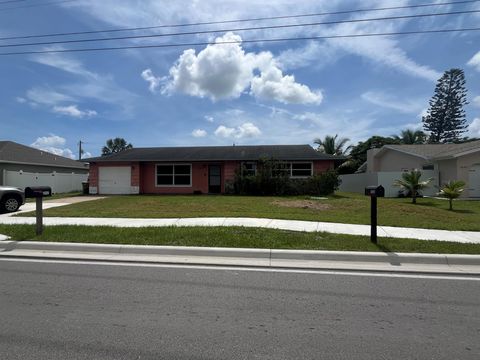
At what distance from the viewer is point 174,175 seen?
26172mm

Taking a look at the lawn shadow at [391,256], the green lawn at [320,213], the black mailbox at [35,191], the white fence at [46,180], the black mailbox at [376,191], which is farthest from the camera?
the white fence at [46,180]

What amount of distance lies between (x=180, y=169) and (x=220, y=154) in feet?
9.73

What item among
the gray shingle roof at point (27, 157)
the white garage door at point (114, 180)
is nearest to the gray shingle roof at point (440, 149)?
the white garage door at point (114, 180)

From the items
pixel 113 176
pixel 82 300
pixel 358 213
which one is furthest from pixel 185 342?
pixel 113 176

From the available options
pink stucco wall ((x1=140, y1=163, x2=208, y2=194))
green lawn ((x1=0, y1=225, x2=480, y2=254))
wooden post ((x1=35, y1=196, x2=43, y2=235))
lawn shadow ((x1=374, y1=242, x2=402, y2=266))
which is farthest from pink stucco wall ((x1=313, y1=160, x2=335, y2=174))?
wooden post ((x1=35, y1=196, x2=43, y2=235))

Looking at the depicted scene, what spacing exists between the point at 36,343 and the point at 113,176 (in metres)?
23.8

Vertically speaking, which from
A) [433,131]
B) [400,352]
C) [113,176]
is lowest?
[400,352]

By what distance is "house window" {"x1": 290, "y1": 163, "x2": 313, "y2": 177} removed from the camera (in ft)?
82.5

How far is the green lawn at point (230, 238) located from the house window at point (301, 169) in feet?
52.1

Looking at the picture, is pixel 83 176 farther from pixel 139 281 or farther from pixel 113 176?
pixel 139 281

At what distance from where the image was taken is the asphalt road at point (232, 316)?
3605mm

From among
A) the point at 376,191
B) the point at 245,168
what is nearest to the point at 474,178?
the point at 245,168

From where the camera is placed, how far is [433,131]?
60219 mm

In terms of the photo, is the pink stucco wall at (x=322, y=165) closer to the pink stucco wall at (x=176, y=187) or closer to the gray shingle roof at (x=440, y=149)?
the pink stucco wall at (x=176, y=187)
